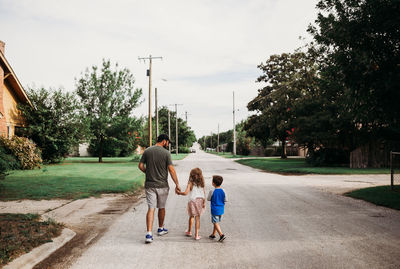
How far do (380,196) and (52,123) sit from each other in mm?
22990

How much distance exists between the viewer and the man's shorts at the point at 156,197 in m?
6.03

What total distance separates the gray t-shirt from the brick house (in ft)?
58.8

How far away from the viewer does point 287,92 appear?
30234mm

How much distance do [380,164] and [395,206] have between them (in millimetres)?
16342

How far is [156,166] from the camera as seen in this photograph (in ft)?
20.0

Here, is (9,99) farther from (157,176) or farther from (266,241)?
(266,241)

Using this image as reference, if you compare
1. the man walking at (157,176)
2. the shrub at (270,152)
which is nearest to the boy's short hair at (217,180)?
the man walking at (157,176)

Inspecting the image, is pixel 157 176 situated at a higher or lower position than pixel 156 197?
higher

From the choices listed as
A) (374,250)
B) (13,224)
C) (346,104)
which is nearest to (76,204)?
(13,224)

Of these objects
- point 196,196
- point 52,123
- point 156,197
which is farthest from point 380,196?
point 52,123

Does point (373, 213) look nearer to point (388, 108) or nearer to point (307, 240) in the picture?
point (388, 108)

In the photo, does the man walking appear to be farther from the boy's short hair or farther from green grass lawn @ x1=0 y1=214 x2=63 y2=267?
green grass lawn @ x1=0 y1=214 x2=63 y2=267

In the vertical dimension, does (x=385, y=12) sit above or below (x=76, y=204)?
above

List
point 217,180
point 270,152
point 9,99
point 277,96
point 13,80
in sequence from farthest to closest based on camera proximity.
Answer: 1. point 270,152
2. point 277,96
3. point 9,99
4. point 13,80
5. point 217,180
